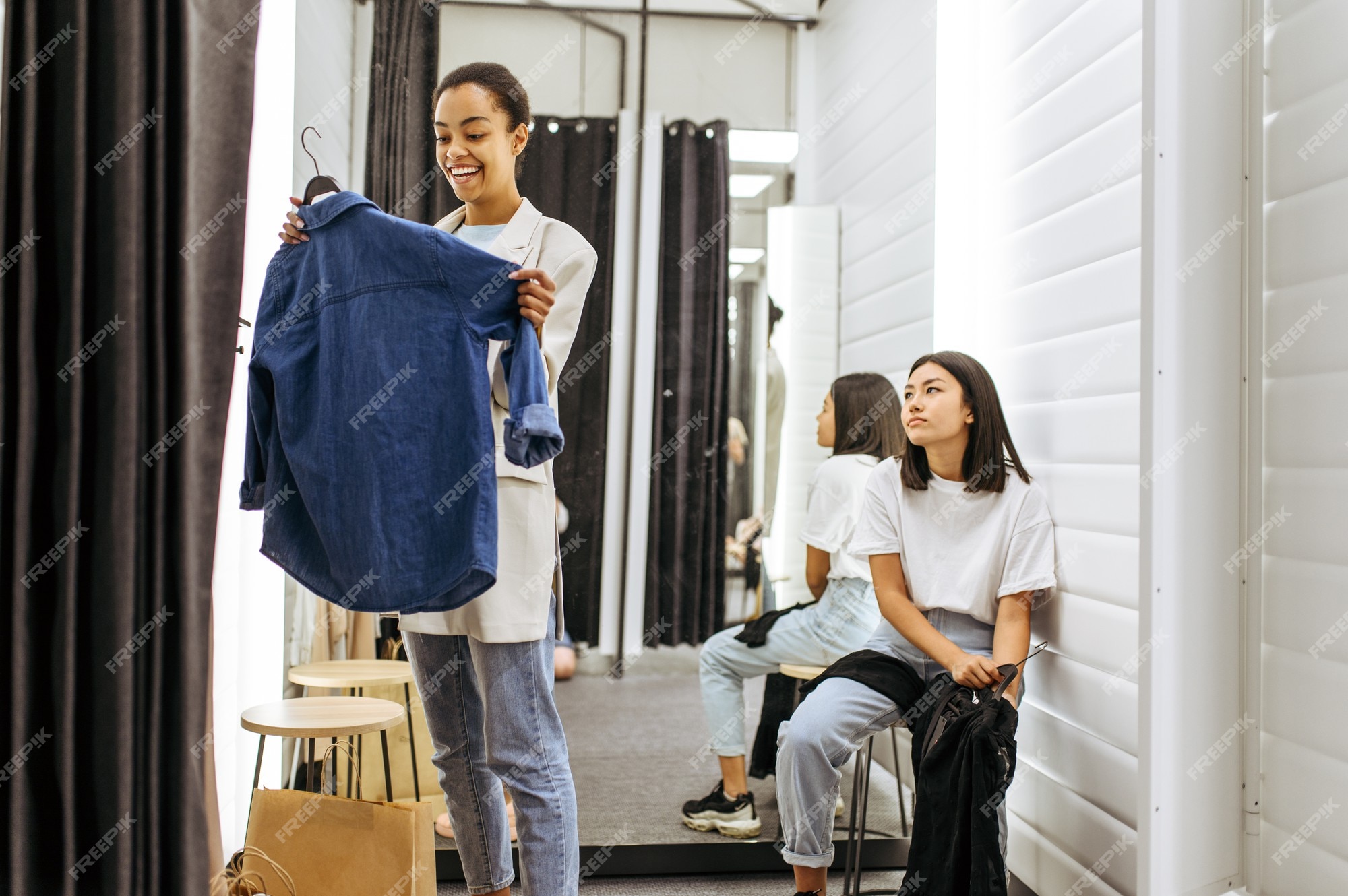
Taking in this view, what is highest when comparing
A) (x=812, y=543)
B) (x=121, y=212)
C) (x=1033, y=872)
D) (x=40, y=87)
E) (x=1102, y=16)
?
(x=1102, y=16)

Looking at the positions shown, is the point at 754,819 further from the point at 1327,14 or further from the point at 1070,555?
the point at 1327,14

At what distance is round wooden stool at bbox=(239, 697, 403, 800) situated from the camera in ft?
5.55

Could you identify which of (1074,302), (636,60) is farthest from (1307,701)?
(636,60)

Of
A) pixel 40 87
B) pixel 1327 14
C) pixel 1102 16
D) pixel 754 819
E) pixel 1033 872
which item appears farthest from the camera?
pixel 754 819

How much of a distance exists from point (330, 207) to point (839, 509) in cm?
140

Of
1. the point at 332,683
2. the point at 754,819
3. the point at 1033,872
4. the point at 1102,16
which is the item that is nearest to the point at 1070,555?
the point at 1033,872

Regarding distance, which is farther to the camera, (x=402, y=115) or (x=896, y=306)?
(x=896, y=306)

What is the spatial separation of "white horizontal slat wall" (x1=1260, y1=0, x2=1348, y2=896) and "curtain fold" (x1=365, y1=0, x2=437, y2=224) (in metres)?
1.72

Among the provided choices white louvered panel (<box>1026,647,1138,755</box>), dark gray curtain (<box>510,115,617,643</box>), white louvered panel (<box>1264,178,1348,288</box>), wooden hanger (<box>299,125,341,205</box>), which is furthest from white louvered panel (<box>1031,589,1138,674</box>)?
wooden hanger (<box>299,125,341,205</box>)

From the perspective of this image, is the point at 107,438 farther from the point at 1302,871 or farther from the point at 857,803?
the point at 1302,871

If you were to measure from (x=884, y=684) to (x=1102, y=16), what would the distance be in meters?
1.46

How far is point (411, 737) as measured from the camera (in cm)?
212

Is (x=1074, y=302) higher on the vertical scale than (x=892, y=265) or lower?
lower

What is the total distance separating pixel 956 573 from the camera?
6.71ft
